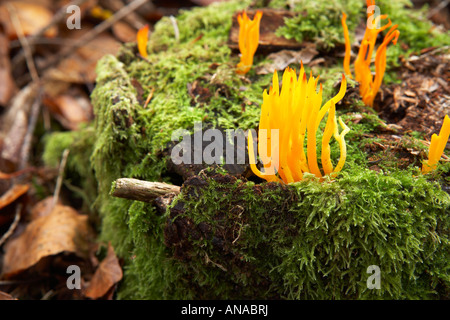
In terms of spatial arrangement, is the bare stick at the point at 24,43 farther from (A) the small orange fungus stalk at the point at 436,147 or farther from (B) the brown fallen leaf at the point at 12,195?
(A) the small orange fungus stalk at the point at 436,147

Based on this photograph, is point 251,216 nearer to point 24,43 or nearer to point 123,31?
point 24,43

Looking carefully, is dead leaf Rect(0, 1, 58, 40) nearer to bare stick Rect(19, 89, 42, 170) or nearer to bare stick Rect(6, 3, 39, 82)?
bare stick Rect(6, 3, 39, 82)

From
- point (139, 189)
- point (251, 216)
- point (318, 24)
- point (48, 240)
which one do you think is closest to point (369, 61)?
point (318, 24)

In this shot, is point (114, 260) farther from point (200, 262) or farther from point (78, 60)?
point (78, 60)

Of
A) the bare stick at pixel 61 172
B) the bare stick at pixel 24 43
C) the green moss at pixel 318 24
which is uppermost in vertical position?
the bare stick at pixel 24 43

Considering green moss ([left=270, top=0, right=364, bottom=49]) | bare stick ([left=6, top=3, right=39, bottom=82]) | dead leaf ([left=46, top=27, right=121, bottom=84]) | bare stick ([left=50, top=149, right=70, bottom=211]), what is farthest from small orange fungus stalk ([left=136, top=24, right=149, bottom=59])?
bare stick ([left=6, top=3, right=39, bottom=82])

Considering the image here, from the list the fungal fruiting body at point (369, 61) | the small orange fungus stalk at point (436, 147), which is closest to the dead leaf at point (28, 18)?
the fungal fruiting body at point (369, 61)

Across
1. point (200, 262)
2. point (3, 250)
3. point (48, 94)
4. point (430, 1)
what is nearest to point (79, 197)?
point (3, 250)
